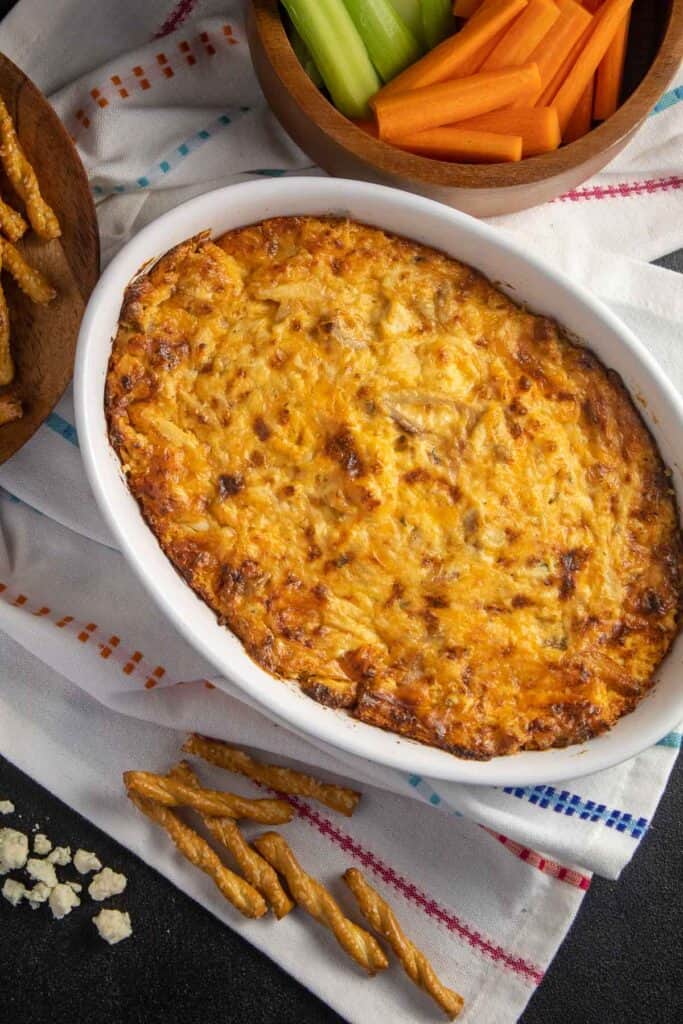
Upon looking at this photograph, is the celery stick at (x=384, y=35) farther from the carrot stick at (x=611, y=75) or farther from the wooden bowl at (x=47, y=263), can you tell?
the wooden bowl at (x=47, y=263)

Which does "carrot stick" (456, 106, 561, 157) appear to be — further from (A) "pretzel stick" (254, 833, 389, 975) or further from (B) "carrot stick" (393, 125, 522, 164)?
(A) "pretzel stick" (254, 833, 389, 975)

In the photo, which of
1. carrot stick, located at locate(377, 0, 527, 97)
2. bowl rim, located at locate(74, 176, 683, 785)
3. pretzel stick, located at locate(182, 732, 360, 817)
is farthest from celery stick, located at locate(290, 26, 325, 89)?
pretzel stick, located at locate(182, 732, 360, 817)

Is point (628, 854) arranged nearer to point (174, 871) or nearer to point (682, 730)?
point (682, 730)

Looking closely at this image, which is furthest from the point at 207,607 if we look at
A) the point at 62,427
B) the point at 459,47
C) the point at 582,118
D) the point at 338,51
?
the point at 582,118

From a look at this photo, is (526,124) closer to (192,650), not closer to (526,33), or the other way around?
(526,33)

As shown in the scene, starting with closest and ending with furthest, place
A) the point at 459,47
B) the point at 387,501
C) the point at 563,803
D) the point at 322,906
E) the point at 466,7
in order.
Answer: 1. the point at 387,501
2. the point at 459,47
3. the point at 466,7
4. the point at 563,803
5. the point at 322,906

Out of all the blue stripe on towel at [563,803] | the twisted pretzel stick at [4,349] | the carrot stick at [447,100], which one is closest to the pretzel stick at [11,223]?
the twisted pretzel stick at [4,349]
